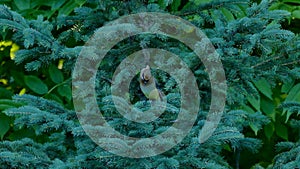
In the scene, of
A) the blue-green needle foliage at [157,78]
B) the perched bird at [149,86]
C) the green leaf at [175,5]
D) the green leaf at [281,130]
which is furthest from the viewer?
the green leaf at [281,130]

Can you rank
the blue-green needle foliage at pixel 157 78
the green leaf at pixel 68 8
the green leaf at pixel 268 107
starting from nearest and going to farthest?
the blue-green needle foliage at pixel 157 78, the green leaf at pixel 68 8, the green leaf at pixel 268 107

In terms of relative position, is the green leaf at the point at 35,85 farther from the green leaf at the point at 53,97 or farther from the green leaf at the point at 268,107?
the green leaf at the point at 268,107

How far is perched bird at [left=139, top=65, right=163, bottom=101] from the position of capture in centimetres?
205

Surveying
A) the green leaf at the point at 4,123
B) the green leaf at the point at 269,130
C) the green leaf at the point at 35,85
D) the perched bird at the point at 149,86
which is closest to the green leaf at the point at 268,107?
the green leaf at the point at 269,130

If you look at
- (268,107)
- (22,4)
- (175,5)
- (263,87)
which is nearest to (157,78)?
(175,5)

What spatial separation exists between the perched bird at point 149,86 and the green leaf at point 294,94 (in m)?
0.90

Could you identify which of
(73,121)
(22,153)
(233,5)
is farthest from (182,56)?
(22,153)

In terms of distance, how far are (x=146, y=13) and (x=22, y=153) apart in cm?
71

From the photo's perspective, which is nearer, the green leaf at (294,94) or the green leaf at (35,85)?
the green leaf at (294,94)

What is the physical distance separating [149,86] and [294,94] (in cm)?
99

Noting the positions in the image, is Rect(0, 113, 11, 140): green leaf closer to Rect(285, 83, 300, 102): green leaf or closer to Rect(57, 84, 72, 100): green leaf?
Rect(57, 84, 72, 100): green leaf

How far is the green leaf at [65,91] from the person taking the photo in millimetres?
2936

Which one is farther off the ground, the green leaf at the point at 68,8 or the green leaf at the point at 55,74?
the green leaf at the point at 68,8

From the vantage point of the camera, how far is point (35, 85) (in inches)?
119
